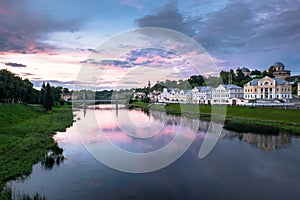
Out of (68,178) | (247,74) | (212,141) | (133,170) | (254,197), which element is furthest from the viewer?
(247,74)

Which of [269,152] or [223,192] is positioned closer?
[223,192]

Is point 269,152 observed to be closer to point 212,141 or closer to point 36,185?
point 212,141

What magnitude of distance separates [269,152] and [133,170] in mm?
11123

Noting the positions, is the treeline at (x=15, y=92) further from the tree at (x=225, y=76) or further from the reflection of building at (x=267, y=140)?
the tree at (x=225, y=76)

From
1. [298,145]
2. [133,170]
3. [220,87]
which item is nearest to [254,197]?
[133,170]

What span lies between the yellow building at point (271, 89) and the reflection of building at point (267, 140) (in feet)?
102

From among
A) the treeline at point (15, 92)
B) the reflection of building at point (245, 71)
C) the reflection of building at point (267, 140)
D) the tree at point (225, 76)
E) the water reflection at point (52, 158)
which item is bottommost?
the water reflection at point (52, 158)

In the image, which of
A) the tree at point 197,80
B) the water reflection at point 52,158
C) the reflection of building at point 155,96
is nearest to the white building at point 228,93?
the tree at point 197,80

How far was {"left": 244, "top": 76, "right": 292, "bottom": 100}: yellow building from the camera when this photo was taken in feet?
176

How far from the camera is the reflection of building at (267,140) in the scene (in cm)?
2081

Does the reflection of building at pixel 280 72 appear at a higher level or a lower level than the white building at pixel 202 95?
higher

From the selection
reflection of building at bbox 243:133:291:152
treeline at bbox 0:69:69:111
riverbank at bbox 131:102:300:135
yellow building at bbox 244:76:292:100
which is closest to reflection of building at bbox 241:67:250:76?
yellow building at bbox 244:76:292:100

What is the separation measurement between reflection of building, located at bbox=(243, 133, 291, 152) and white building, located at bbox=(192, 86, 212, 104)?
152 feet

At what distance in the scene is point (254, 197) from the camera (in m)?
11.0
